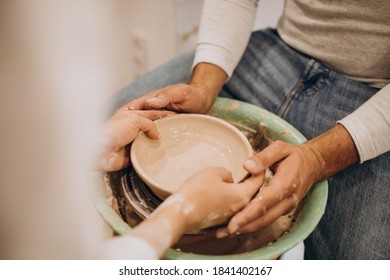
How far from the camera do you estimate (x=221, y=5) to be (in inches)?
40.6

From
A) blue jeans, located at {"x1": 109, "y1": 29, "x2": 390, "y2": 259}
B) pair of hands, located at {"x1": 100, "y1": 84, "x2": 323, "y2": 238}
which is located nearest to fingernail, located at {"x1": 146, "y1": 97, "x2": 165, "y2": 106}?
pair of hands, located at {"x1": 100, "y1": 84, "x2": 323, "y2": 238}

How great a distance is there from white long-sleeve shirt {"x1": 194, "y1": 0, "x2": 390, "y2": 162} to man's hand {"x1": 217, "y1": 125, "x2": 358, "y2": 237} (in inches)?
1.6

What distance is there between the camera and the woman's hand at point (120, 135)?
75cm

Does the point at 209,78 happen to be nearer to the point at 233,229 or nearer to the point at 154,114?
the point at 154,114

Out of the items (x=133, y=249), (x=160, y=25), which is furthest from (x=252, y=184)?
(x=160, y=25)

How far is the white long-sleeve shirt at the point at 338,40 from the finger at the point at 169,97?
168 mm

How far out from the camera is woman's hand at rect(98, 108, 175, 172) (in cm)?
75

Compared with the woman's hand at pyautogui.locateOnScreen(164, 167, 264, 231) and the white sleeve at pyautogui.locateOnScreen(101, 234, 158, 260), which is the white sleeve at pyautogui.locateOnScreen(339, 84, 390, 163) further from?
the white sleeve at pyautogui.locateOnScreen(101, 234, 158, 260)

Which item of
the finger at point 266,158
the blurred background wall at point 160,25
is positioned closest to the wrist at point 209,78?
the finger at point 266,158

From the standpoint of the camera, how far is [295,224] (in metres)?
0.74

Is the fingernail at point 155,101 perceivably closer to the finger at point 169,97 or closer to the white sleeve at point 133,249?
the finger at point 169,97
